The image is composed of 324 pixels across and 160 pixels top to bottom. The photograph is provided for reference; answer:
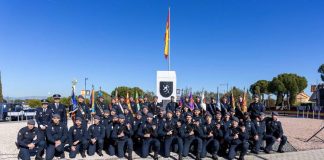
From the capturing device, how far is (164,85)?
15.1 meters

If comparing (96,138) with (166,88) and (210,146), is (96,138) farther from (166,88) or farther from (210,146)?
(166,88)

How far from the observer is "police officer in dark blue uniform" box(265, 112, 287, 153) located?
33.9ft

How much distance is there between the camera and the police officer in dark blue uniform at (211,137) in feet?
31.2

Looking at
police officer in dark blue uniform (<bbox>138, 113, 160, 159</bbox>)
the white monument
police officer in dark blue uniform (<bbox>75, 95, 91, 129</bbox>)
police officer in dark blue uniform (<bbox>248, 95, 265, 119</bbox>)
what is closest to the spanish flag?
the white monument

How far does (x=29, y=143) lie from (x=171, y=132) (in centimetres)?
404

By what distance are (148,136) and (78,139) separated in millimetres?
2087

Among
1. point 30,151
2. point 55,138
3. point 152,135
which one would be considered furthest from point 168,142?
point 30,151

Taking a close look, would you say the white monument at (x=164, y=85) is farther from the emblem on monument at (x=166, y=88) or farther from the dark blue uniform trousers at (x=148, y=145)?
the dark blue uniform trousers at (x=148, y=145)

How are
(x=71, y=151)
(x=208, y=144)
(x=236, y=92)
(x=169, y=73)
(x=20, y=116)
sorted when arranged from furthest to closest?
(x=236, y=92), (x=20, y=116), (x=169, y=73), (x=208, y=144), (x=71, y=151)

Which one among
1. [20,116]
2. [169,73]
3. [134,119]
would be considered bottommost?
[20,116]

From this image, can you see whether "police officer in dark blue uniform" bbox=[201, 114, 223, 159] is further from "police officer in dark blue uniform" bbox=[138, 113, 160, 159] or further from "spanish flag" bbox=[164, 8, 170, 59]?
"spanish flag" bbox=[164, 8, 170, 59]

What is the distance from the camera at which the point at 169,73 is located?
15.1 metres

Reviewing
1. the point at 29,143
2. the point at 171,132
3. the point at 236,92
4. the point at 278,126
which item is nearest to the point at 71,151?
the point at 29,143

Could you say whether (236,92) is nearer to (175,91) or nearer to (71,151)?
(175,91)
